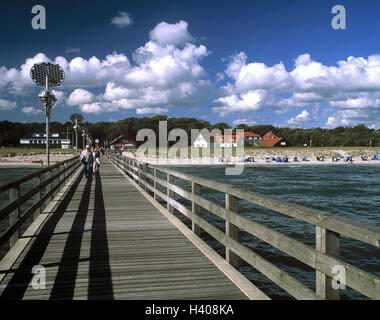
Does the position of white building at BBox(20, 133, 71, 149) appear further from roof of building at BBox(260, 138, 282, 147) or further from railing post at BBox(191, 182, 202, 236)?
railing post at BBox(191, 182, 202, 236)

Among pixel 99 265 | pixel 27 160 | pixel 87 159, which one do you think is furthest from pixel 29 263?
pixel 27 160

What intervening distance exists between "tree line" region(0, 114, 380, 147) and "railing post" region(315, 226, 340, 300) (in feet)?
385

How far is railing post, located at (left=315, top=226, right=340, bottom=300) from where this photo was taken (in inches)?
104

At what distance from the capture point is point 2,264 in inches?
179

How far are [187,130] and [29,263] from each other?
452ft

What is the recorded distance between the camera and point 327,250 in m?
2.65

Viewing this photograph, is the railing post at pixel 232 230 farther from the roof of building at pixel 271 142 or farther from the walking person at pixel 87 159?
the roof of building at pixel 271 142

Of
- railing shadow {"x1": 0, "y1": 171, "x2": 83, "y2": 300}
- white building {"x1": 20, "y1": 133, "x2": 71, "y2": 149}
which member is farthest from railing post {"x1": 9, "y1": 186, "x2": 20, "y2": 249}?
white building {"x1": 20, "y1": 133, "x2": 71, "y2": 149}

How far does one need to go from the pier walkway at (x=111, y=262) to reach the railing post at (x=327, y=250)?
96 cm

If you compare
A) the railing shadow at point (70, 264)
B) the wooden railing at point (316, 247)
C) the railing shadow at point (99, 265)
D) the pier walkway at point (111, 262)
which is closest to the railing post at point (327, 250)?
the wooden railing at point (316, 247)

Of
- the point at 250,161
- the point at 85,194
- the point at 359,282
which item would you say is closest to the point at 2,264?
the point at 359,282

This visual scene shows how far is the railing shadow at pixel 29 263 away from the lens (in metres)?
3.71
